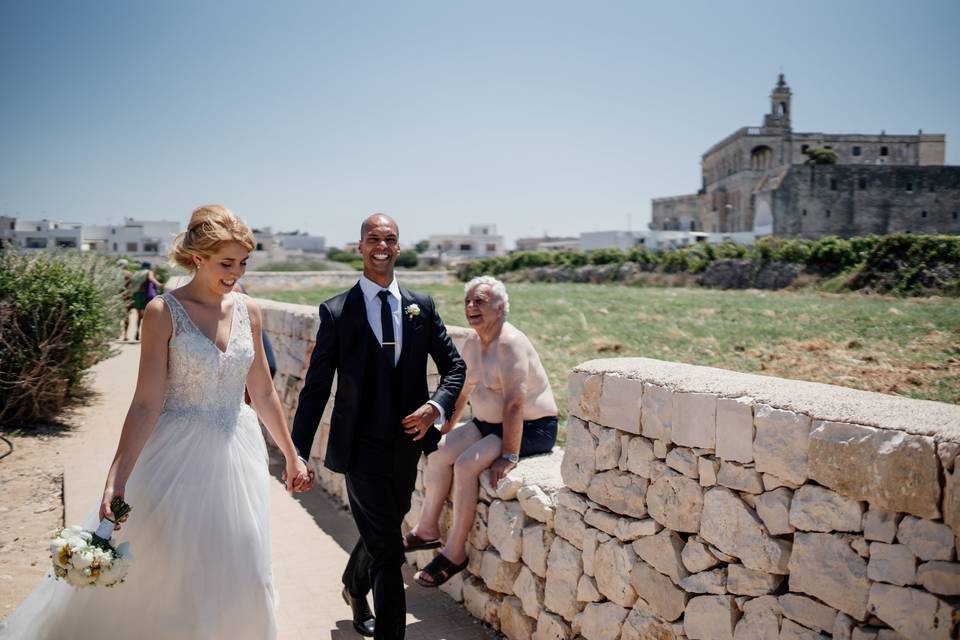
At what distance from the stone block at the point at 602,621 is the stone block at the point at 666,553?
1.11ft

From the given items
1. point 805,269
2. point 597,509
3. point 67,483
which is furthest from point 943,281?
point 67,483

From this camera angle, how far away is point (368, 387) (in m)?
3.59

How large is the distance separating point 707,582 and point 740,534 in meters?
0.30

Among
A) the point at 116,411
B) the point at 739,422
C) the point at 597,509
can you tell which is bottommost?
the point at 116,411

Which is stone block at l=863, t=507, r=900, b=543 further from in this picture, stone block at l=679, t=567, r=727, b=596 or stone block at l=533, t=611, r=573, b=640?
stone block at l=533, t=611, r=573, b=640

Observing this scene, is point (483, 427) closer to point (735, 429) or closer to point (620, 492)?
point (620, 492)

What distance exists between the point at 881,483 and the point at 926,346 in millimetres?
5948

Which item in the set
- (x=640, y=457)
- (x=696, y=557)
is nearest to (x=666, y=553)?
(x=696, y=557)

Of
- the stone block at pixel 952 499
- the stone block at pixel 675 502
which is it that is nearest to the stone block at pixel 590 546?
the stone block at pixel 675 502

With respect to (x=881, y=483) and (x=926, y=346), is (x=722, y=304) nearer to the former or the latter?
(x=926, y=346)

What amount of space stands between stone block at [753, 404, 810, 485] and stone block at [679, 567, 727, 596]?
52 cm

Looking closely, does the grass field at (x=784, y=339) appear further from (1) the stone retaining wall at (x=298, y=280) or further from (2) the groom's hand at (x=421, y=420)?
Answer: (1) the stone retaining wall at (x=298, y=280)

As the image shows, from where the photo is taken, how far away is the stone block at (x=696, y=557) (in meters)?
2.79

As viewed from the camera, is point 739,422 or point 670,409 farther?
point 670,409
